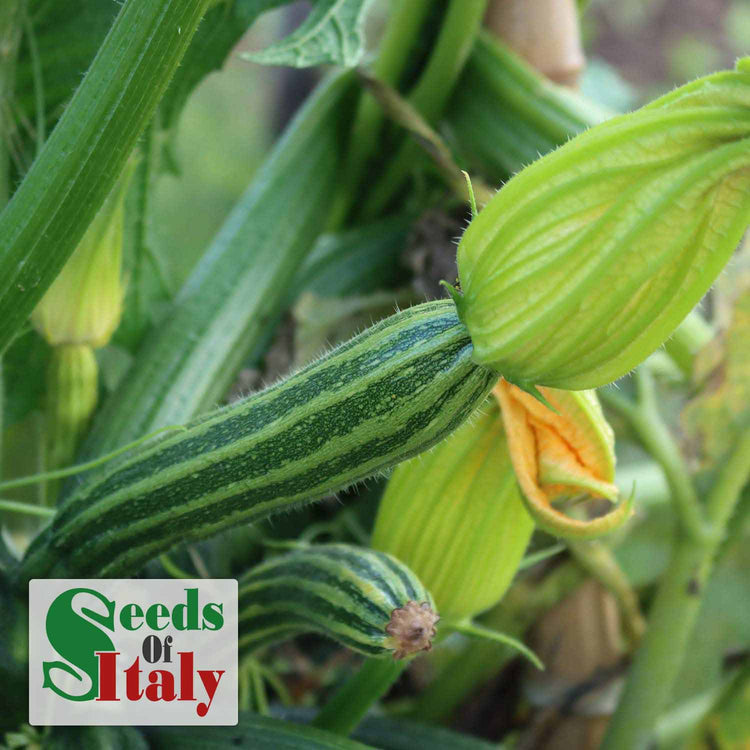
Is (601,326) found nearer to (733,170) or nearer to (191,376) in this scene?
(733,170)

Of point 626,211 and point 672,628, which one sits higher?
point 626,211

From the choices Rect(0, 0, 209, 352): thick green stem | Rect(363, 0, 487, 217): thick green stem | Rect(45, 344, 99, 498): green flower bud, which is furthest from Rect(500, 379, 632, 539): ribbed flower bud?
Rect(363, 0, 487, 217): thick green stem

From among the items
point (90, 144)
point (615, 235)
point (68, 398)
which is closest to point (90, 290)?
point (68, 398)

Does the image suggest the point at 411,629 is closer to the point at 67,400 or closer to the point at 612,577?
the point at 67,400

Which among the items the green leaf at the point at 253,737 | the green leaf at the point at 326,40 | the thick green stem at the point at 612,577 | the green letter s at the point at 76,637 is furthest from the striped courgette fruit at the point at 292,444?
the thick green stem at the point at 612,577

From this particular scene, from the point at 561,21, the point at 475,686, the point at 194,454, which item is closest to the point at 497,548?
the point at 194,454

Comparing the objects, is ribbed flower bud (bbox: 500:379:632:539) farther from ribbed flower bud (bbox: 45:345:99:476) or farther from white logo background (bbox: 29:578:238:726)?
ribbed flower bud (bbox: 45:345:99:476)
